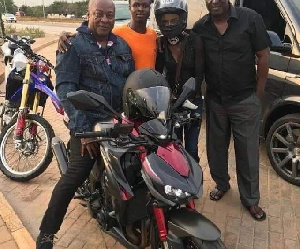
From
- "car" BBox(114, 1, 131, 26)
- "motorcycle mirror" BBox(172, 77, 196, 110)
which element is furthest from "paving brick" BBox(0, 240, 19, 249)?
"car" BBox(114, 1, 131, 26)

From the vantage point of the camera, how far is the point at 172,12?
3.13 m

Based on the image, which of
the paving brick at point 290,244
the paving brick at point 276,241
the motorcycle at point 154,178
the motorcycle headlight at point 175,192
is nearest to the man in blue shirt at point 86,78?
the motorcycle at point 154,178

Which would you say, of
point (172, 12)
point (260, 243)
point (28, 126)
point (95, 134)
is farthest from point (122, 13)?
point (95, 134)

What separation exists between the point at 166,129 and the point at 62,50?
1077 millimetres

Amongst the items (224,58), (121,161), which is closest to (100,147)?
(121,161)

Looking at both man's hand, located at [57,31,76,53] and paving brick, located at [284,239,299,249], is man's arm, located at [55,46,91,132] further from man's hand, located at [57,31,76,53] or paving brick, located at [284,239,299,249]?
paving brick, located at [284,239,299,249]

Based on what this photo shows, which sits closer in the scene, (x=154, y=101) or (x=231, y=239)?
(x=154, y=101)

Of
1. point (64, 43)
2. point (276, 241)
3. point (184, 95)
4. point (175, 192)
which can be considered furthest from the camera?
point (276, 241)

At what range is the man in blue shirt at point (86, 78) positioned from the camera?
271cm

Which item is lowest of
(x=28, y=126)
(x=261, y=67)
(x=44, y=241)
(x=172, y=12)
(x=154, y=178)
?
(x=44, y=241)

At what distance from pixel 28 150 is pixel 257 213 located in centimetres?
256

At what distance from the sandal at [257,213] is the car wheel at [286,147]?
2.55 feet

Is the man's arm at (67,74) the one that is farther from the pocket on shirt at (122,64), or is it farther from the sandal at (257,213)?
the sandal at (257,213)

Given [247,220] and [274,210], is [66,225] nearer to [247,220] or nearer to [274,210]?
[247,220]
